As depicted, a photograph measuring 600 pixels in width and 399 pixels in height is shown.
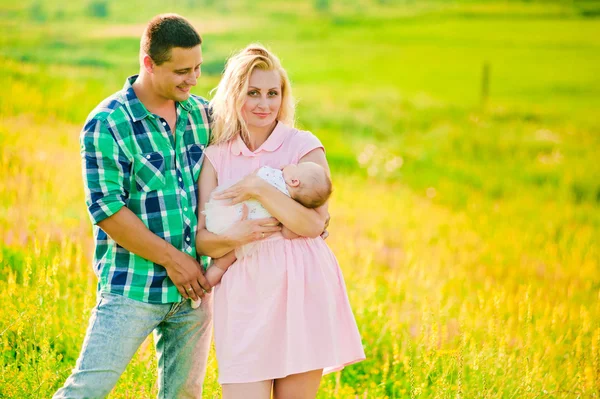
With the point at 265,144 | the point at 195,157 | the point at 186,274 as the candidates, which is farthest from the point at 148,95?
the point at 186,274

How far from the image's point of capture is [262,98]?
3.52 metres

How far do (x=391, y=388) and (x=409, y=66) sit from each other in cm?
2947

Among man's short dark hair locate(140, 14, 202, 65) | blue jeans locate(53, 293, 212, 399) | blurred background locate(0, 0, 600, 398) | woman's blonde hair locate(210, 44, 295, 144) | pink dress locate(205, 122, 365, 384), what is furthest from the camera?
blurred background locate(0, 0, 600, 398)

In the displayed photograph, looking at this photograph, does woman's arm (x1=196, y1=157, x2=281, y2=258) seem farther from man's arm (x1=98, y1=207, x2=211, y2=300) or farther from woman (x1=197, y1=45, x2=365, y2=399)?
man's arm (x1=98, y1=207, x2=211, y2=300)

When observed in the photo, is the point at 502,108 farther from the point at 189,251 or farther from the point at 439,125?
the point at 189,251

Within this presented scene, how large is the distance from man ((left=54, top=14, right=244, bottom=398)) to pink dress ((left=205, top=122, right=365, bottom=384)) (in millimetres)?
227

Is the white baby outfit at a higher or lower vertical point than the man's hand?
higher

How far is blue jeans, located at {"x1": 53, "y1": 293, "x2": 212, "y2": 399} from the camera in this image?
3115 mm

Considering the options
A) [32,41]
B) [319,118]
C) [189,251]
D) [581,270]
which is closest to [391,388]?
[189,251]

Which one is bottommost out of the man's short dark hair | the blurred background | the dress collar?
the blurred background

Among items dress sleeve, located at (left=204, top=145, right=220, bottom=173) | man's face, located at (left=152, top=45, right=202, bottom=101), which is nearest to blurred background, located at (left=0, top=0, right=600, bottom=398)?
dress sleeve, located at (left=204, top=145, right=220, bottom=173)

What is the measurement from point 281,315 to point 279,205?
570 mm

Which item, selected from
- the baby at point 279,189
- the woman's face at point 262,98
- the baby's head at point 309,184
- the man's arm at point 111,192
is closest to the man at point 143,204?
the man's arm at point 111,192

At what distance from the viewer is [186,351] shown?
11.8ft
